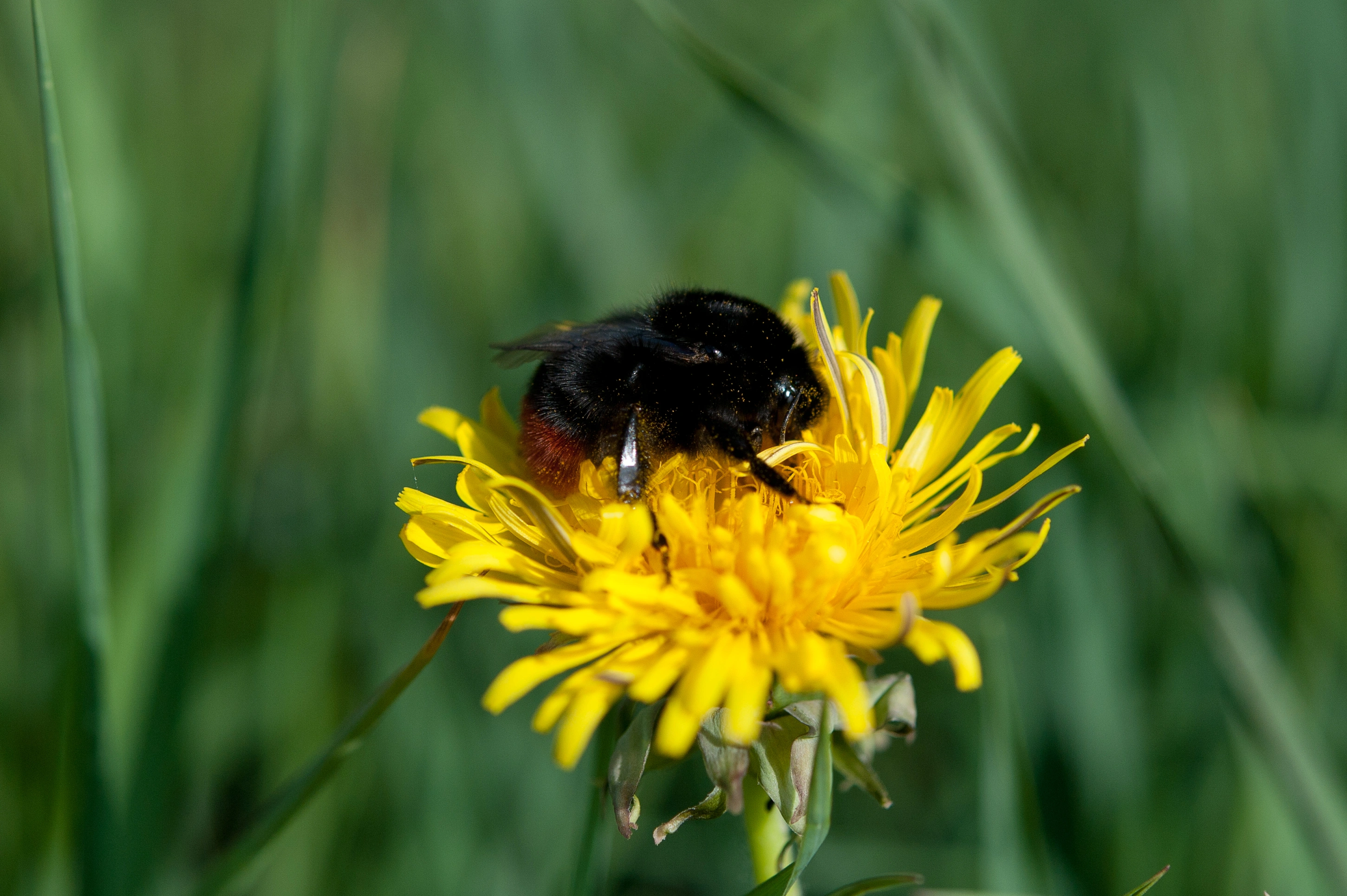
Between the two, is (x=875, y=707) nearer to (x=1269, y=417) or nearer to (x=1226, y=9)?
(x=1269, y=417)

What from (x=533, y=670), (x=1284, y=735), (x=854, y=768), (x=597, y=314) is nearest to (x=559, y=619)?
(x=533, y=670)

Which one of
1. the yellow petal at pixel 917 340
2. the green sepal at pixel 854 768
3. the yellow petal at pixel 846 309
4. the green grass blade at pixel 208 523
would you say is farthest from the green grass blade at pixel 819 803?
the green grass blade at pixel 208 523

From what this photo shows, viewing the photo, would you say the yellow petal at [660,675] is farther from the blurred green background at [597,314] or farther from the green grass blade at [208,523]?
the green grass blade at [208,523]

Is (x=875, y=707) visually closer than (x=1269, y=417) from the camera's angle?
Yes

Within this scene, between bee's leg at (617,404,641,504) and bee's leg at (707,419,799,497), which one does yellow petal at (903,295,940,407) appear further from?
bee's leg at (617,404,641,504)

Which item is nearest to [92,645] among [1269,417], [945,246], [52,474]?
[52,474]

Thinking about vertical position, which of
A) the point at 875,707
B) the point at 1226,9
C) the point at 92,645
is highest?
the point at 1226,9

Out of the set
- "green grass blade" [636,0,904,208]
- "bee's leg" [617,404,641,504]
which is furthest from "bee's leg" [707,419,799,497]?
"green grass blade" [636,0,904,208]
